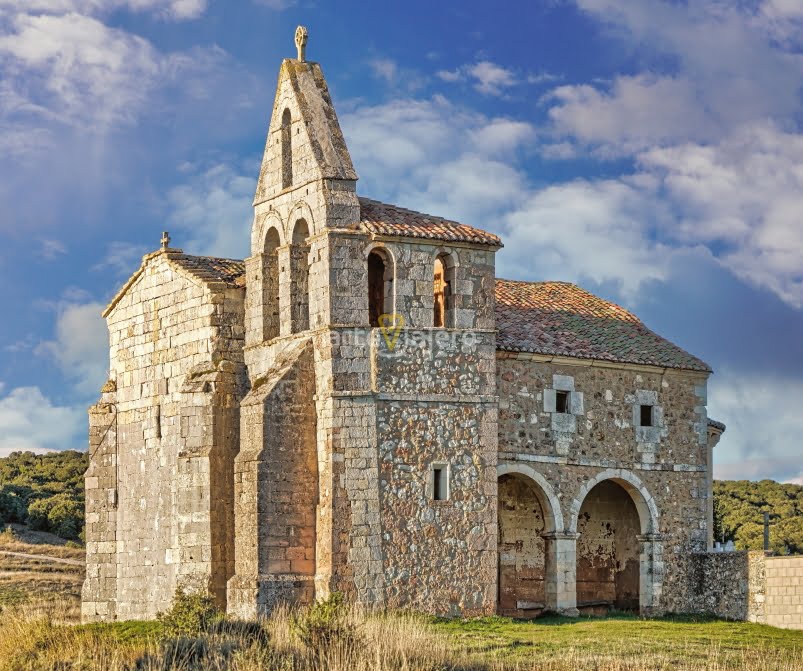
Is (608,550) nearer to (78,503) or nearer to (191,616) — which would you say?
(191,616)

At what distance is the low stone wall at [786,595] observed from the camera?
36375 mm

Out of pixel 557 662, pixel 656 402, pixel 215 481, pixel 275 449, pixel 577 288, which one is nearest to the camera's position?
pixel 557 662

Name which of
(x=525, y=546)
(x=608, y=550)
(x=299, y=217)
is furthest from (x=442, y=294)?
(x=608, y=550)

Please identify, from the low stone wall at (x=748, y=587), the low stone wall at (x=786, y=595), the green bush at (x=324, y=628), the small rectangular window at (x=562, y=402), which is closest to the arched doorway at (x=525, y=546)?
the small rectangular window at (x=562, y=402)

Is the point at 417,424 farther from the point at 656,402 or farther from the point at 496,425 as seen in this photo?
the point at 656,402

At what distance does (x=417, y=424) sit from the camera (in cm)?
3362

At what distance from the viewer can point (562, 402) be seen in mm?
37219

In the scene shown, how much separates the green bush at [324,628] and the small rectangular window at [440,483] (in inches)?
200

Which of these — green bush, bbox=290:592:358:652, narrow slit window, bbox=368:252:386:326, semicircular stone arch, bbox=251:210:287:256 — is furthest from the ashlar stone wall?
green bush, bbox=290:592:358:652

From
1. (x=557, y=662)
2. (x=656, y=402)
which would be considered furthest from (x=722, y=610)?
(x=557, y=662)

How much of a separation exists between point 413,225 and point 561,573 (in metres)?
8.76

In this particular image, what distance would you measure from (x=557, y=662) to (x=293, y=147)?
1338cm

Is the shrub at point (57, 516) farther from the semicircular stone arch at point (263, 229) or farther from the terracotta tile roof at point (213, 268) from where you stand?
the semicircular stone arch at point (263, 229)

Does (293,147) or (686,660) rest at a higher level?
(293,147)
